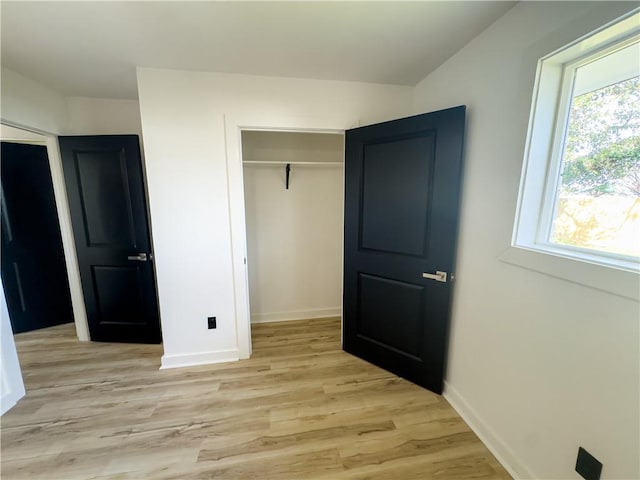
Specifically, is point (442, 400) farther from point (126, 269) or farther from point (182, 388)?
point (126, 269)

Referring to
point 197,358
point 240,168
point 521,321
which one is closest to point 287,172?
point 240,168

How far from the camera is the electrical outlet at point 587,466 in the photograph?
3.30 ft

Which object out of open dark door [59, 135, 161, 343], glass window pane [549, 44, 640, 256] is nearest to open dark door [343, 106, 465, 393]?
glass window pane [549, 44, 640, 256]

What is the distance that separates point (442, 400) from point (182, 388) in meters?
1.88

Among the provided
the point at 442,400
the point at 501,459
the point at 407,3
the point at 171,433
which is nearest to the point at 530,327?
the point at 501,459

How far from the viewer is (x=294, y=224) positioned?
289 cm

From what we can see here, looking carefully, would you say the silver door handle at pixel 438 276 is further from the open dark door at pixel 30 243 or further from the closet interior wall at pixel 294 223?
the open dark door at pixel 30 243

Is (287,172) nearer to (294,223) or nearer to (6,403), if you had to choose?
(294,223)

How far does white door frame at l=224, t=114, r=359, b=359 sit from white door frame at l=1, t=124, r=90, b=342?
5.28ft

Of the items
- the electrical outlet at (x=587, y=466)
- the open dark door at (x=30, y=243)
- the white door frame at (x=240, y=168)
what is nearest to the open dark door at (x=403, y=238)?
the white door frame at (x=240, y=168)

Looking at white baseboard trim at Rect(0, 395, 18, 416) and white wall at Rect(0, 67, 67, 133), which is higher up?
white wall at Rect(0, 67, 67, 133)

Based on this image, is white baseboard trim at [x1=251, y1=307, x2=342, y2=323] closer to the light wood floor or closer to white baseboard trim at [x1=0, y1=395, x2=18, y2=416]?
the light wood floor

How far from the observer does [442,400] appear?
1.83 metres

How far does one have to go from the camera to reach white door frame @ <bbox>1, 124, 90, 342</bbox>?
2.32 m
